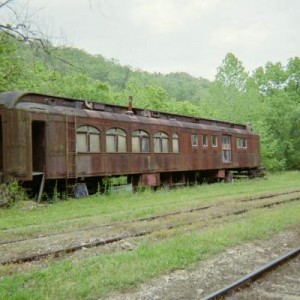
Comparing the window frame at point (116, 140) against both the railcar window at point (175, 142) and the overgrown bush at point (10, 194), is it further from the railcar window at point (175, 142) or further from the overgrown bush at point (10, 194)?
the overgrown bush at point (10, 194)

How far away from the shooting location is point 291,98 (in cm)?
5253

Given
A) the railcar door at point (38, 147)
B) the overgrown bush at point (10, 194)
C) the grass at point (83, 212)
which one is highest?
the railcar door at point (38, 147)

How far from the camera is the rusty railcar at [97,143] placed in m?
15.4

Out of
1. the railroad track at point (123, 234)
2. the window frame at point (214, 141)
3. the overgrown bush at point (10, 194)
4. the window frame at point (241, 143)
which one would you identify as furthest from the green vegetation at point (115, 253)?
the window frame at point (241, 143)

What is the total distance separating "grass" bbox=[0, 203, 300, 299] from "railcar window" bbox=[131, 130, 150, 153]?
11.0m

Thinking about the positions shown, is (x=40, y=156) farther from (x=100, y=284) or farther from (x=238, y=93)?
(x=238, y=93)

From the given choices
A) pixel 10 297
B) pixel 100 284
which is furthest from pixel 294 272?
pixel 10 297

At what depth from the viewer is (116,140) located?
19328mm

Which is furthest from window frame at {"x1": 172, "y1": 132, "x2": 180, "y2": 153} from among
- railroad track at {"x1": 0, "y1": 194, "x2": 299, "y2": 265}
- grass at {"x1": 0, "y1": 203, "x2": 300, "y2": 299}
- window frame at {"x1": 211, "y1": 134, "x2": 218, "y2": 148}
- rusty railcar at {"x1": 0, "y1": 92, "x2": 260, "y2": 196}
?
grass at {"x1": 0, "y1": 203, "x2": 300, "y2": 299}

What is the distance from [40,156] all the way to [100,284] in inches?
441

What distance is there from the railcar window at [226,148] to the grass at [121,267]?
719 inches

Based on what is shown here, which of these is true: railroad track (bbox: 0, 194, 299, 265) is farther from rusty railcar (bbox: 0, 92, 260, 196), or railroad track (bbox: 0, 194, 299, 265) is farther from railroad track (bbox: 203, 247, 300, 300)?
rusty railcar (bbox: 0, 92, 260, 196)

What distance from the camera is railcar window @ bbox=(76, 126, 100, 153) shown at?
57.4ft

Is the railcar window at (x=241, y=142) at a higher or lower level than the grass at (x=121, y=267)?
higher
